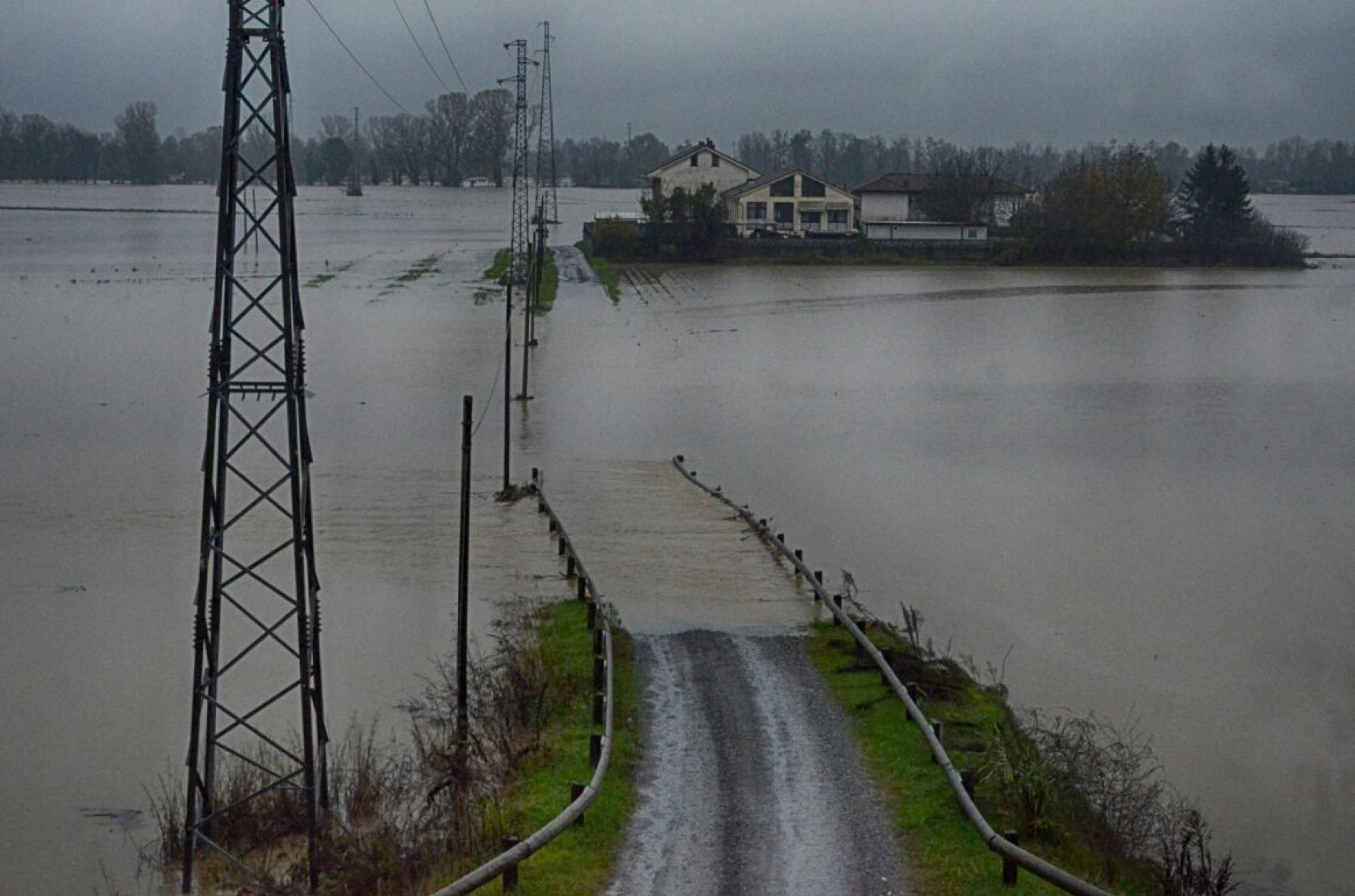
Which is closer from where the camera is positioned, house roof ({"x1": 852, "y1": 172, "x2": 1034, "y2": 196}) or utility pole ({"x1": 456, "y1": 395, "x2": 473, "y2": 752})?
utility pole ({"x1": 456, "y1": 395, "x2": 473, "y2": 752})

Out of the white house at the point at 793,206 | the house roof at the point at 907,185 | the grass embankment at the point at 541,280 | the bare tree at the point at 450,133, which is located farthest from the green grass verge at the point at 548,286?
the bare tree at the point at 450,133

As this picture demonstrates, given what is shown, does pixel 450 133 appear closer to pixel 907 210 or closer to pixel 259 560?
pixel 907 210

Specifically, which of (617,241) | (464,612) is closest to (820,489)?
(464,612)

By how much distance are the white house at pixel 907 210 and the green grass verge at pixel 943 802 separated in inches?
2673

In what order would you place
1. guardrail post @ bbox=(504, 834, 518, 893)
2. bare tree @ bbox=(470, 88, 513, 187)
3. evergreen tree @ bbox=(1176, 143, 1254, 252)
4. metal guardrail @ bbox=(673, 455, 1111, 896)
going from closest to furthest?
metal guardrail @ bbox=(673, 455, 1111, 896)
guardrail post @ bbox=(504, 834, 518, 893)
evergreen tree @ bbox=(1176, 143, 1254, 252)
bare tree @ bbox=(470, 88, 513, 187)


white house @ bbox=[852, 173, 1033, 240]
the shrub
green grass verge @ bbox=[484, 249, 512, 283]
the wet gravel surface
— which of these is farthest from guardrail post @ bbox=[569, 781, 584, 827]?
white house @ bbox=[852, 173, 1033, 240]

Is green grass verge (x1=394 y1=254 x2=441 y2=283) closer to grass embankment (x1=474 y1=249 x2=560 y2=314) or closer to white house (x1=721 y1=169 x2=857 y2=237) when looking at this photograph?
grass embankment (x1=474 y1=249 x2=560 y2=314)

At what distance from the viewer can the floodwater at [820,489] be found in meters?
14.5

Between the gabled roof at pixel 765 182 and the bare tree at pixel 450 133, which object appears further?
the bare tree at pixel 450 133

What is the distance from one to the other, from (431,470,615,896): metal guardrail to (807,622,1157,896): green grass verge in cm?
173

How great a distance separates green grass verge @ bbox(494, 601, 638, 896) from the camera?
948cm

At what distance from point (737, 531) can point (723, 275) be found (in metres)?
48.1

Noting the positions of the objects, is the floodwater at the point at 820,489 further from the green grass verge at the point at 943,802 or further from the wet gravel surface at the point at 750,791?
the wet gravel surface at the point at 750,791

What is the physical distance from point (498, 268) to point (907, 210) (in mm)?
24053
